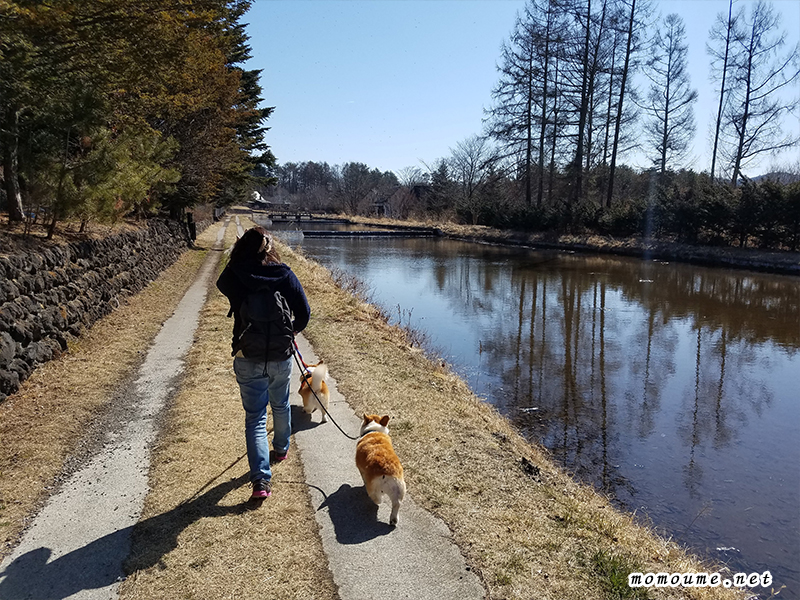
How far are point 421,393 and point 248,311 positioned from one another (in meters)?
3.54

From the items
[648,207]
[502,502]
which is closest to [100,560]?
[502,502]

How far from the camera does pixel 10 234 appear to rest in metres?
7.55

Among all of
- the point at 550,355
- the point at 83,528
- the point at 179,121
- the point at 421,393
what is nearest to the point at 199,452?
the point at 83,528

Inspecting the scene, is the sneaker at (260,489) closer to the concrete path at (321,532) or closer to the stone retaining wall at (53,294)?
the concrete path at (321,532)

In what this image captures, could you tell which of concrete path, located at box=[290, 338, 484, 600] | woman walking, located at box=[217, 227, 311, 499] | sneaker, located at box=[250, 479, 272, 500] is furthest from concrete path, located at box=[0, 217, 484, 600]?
woman walking, located at box=[217, 227, 311, 499]

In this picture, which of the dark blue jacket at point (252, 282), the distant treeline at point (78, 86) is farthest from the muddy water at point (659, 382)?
the distant treeline at point (78, 86)

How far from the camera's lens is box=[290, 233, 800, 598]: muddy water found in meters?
5.58

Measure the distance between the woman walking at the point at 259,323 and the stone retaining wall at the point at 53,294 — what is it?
3.36 meters

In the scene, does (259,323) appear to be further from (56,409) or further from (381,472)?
(56,409)

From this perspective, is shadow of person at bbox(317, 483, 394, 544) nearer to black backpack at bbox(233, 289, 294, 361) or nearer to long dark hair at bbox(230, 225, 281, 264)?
black backpack at bbox(233, 289, 294, 361)

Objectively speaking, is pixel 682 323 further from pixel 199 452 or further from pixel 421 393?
pixel 199 452

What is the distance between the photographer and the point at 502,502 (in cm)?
415

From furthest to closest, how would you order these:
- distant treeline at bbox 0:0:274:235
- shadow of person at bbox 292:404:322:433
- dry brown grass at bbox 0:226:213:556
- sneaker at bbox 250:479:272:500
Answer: distant treeline at bbox 0:0:274:235 → shadow of person at bbox 292:404:322:433 → dry brown grass at bbox 0:226:213:556 → sneaker at bbox 250:479:272:500

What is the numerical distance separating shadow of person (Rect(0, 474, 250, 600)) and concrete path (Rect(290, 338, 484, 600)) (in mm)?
679
